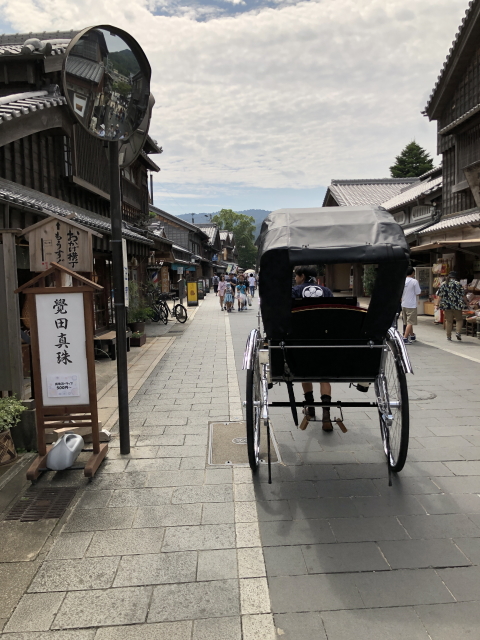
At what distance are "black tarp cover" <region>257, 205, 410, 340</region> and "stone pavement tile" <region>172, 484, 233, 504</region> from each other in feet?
4.64

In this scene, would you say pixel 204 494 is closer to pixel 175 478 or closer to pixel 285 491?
pixel 175 478

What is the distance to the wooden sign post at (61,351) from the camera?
467 cm

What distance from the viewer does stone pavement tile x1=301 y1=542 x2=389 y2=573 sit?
3041mm

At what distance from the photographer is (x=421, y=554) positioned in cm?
316

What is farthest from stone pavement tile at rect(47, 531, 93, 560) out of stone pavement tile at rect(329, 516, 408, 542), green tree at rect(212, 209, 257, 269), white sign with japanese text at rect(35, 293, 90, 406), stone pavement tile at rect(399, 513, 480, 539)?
green tree at rect(212, 209, 257, 269)

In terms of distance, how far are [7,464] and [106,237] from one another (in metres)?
→ 6.72

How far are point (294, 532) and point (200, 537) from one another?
688mm

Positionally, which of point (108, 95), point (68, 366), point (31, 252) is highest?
point (108, 95)

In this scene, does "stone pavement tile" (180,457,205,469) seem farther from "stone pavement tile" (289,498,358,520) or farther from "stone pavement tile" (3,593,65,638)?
"stone pavement tile" (3,593,65,638)

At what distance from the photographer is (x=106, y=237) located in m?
10.6

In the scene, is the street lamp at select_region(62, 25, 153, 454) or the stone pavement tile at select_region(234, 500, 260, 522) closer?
the stone pavement tile at select_region(234, 500, 260, 522)

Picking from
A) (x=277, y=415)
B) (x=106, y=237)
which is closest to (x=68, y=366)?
(x=277, y=415)

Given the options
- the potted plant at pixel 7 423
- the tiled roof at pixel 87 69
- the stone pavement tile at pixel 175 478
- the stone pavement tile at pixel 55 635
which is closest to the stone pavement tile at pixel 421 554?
the stone pavement tile at pixel 175 478

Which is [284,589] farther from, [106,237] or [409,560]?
[106,237]
